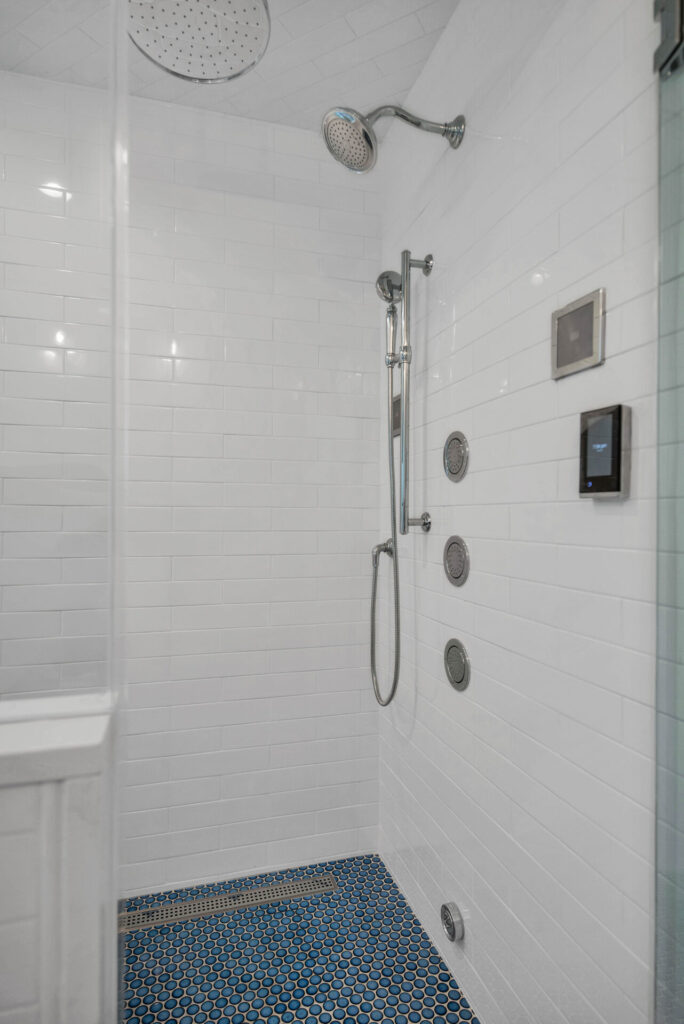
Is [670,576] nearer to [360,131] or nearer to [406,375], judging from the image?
[406,375]

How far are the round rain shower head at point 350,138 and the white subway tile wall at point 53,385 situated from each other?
0.72m

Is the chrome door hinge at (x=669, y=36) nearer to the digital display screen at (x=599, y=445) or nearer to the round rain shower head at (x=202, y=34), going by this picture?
the digital display screen at (x=599, y=445)

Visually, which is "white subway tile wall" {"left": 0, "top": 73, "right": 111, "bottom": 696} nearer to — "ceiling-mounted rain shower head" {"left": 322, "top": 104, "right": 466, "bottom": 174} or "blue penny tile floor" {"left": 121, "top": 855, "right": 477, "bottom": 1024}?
"ceiling-mounted rain shower head" {"left": 322, "top": 104, "right": 466, "bottom": 174}

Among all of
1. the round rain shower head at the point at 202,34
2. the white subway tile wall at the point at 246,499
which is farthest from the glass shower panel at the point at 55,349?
the white subway tile wall at the point at 246,499

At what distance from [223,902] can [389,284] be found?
202cm

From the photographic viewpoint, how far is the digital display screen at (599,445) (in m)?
1.00

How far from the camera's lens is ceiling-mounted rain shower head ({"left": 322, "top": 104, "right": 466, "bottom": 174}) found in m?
1.47

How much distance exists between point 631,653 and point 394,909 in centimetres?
135

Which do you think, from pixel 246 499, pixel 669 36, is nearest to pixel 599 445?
pixel 669 36

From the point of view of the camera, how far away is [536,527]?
1.24 meters

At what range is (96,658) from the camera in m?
0.91

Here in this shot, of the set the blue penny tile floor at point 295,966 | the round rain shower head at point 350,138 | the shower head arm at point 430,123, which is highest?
the shower head arm at point 430,123

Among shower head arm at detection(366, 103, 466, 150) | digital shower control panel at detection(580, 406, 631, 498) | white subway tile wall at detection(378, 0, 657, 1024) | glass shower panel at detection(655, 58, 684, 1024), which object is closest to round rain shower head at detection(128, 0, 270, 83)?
shower head arm at detection(366, 103, 466, 150)

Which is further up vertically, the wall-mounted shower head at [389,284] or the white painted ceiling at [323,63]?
the white painted ceiling at [323,63]
